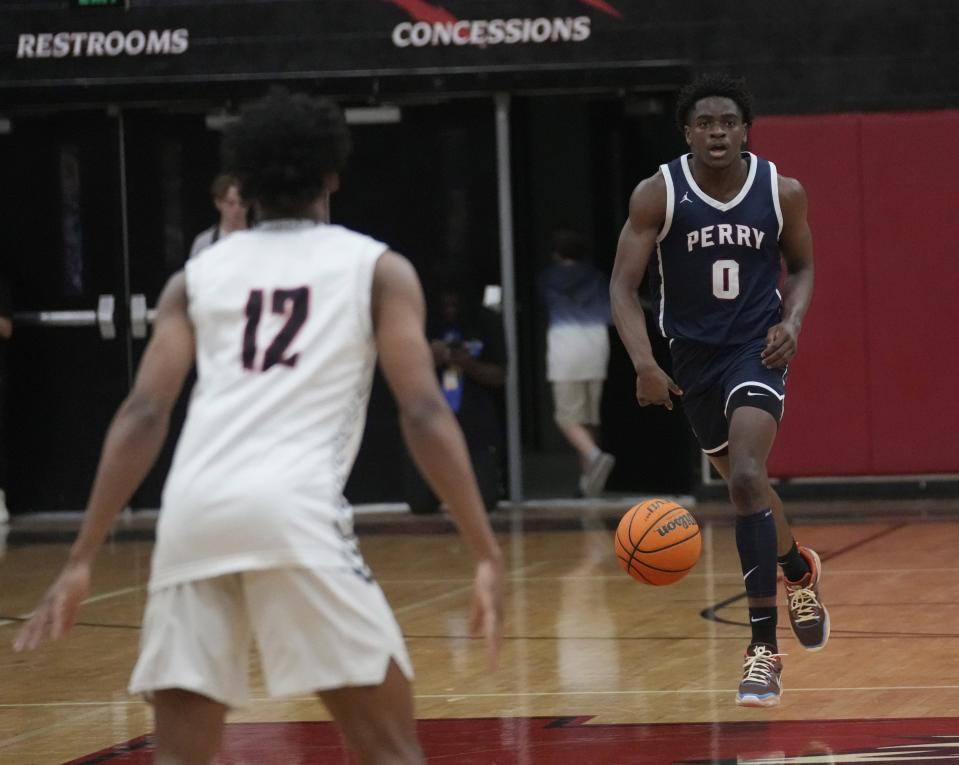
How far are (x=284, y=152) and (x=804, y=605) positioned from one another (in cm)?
368

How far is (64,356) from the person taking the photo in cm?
1357

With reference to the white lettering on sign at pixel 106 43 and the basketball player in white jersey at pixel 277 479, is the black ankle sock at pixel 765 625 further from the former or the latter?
the white lettering on sign at pixel 106 43

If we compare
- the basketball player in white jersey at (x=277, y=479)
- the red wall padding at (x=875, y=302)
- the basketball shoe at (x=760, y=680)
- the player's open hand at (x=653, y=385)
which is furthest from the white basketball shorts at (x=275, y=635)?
the red wall padding at (x=875, y=302)

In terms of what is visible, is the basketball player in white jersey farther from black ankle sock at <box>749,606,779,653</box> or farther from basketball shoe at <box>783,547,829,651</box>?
basketball shoe at <box>783,547,829,651</box>

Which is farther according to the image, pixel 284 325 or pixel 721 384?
pixel 721 384

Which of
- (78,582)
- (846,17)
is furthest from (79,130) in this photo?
(78,582)

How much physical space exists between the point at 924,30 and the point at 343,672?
1022 centimetres

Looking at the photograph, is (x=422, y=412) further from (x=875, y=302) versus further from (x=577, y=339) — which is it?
(x=577, y=339)

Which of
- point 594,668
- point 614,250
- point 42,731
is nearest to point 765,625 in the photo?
point 594,668

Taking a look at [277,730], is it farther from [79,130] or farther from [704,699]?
[79,130]

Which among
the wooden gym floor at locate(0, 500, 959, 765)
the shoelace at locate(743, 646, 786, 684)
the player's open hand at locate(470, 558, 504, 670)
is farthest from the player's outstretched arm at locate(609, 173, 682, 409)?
the player's open hand at locate(470, 558, 504, 670)

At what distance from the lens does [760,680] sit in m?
5.95

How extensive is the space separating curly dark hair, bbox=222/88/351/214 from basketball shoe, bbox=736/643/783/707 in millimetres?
2898

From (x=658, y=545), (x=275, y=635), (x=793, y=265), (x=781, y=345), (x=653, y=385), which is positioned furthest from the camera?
(x=658, y=545)
